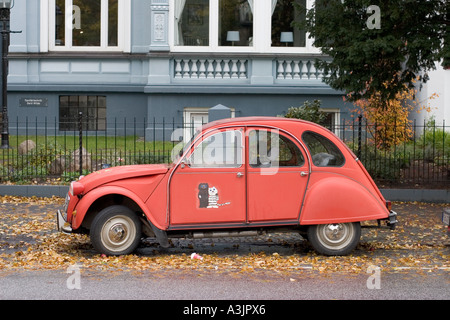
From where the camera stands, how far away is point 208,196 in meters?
9.45

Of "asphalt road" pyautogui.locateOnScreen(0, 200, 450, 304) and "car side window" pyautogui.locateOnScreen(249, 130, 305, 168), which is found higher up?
"car side window" pyautogui.locateOnScreen(249, 130, 305, 168)

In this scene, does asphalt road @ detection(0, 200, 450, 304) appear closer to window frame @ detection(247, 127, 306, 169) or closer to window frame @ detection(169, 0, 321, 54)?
window frame @ detection(247, 127, 306, 169)

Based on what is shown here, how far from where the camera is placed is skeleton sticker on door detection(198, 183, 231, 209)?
944cm

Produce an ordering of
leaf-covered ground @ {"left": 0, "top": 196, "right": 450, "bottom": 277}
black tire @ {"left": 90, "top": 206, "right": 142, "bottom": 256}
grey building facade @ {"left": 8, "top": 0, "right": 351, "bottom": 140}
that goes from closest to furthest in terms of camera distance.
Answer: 1. leaf-covered ground @ {"left": 0, "top": 196, "right": 450, "bottom": 277}
2. black tire @ {"left": 90, "top": 206, "right": 142, "bottom": 256}
3. grey building facade @ {"left": 8, "top": 0, "right": 351, "bottom": 140}

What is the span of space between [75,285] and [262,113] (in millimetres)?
13804

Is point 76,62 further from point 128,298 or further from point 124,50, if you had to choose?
point 128,298

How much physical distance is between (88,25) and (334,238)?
48.1ft

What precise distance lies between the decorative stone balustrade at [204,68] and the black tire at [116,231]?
1206cm

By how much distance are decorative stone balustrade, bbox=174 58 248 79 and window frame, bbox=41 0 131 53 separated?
5.86ft

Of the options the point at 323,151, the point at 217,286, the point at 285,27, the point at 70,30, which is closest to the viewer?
the point at 217,286

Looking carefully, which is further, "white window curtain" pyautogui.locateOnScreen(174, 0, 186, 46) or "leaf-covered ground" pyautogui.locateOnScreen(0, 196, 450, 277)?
"white window curtain" pyautogui.locateOnScreen(174, 0, 186, 46)

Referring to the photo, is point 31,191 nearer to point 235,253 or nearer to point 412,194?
point 235,253

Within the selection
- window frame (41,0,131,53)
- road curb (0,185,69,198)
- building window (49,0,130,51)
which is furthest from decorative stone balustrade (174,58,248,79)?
road curb (0,185,69,198)

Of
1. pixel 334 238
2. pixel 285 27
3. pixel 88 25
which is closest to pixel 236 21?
pixel 285 27
